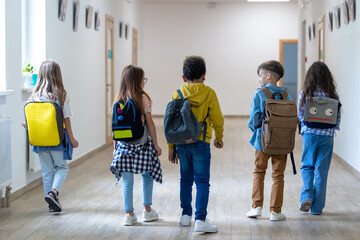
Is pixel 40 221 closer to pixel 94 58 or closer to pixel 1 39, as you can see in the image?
pixel 1 39

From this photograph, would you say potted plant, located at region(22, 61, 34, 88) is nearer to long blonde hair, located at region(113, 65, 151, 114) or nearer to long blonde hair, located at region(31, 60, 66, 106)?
long blonde hair, located at region(31, 60, 66, 106)

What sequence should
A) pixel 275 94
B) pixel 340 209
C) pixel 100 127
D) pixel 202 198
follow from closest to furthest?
pixel 202 198
pixel 275 94
pixel 340 209
pixel 100 127

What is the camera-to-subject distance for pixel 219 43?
1558cm

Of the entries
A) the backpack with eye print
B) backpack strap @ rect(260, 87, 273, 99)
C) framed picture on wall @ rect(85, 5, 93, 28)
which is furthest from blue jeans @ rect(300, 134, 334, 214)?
framed picture on wall @ rect(85, 5, 93, 28)

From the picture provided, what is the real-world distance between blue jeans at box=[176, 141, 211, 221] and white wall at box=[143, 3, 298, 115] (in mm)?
11699

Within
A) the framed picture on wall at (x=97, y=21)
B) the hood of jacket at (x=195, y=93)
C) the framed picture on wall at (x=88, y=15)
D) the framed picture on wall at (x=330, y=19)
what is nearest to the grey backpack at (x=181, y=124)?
the hood of jacket at (x=195, y=93)

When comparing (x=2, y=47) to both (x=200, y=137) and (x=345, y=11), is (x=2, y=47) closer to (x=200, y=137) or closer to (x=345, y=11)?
(x=200, y=137)

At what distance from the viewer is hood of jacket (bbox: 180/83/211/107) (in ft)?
12.7

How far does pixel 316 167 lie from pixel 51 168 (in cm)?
213

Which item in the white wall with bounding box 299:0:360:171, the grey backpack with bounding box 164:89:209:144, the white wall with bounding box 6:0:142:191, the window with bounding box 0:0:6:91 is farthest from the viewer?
the white wall with bounding box 299:0:360:171

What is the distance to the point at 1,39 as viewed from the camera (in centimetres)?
488

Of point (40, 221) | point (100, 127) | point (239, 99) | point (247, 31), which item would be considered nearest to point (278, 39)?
point (247, 31)

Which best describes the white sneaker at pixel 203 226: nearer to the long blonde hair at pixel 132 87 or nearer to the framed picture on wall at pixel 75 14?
the long blonde hair at pixel 132 87

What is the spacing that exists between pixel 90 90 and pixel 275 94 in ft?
14.8
